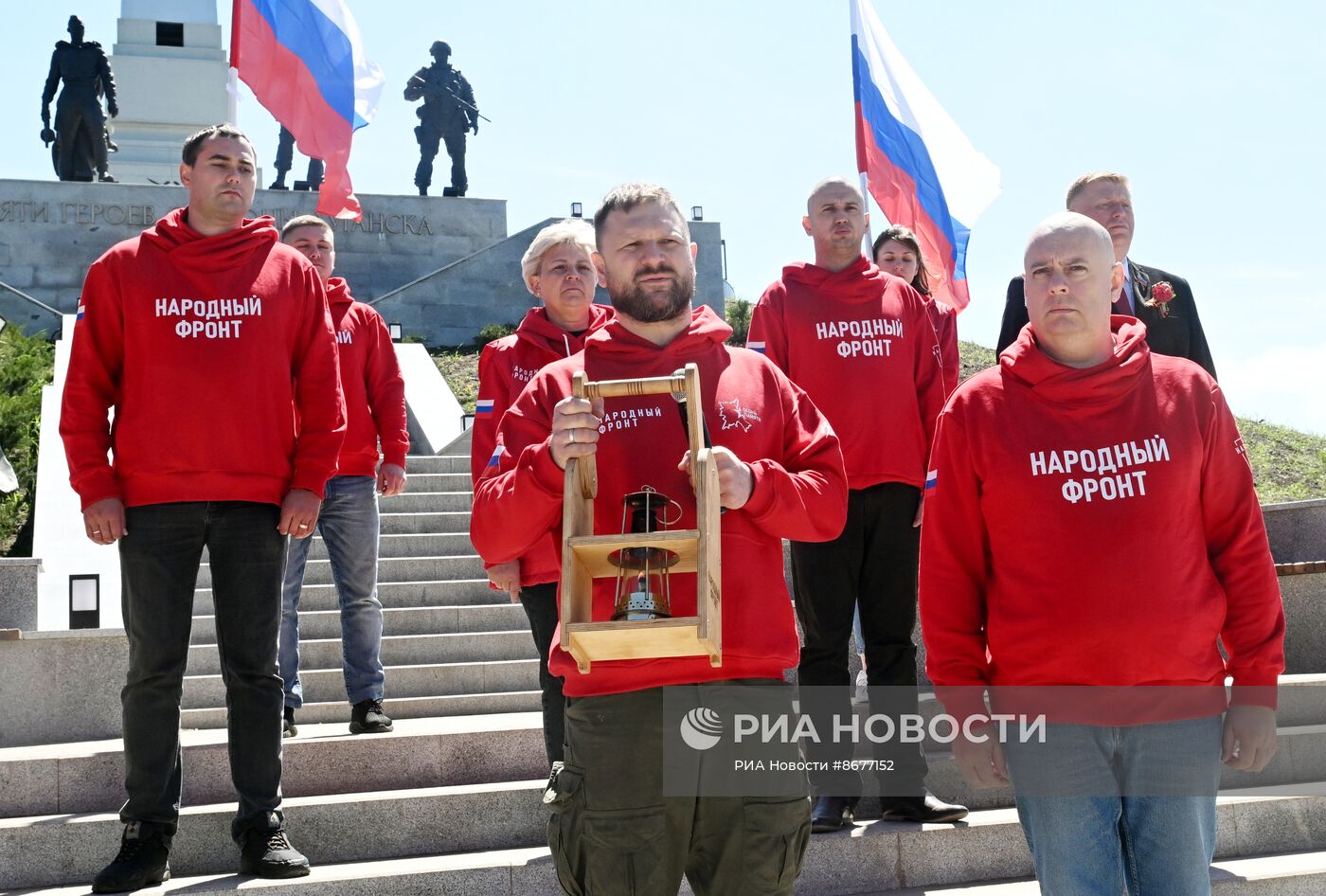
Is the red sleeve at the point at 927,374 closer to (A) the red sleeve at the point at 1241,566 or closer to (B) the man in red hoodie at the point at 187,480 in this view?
(A) the red sleeve at the point at 1241,566

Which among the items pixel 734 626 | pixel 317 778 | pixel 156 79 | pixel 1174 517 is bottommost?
pixel 317 778

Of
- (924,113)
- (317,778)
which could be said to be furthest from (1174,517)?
(924,113)

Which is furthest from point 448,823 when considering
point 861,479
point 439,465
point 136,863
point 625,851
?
point 439,465

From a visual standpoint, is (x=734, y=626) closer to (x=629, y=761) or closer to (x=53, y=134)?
(x=629, y=761)

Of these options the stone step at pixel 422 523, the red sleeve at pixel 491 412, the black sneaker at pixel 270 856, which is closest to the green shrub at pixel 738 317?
the stone step at pixel 422 523

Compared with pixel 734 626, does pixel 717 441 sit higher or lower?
higher

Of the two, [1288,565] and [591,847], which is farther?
[1288,565]

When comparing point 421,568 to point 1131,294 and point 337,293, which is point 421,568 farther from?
point 1131,294

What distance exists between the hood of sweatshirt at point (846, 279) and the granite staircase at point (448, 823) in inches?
73.1

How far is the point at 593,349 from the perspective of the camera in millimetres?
3273

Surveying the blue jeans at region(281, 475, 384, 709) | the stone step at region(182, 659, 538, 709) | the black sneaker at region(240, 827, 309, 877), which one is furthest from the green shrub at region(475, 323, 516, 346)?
the black sneaker at region(240, 827, 309, 877)

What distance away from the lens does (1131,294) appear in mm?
4988

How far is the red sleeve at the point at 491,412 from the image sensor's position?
483 cm

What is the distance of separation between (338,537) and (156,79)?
30983 mm
